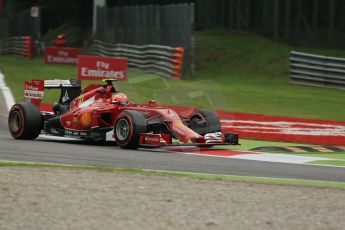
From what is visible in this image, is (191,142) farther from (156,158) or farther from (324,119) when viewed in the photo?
(324,119)

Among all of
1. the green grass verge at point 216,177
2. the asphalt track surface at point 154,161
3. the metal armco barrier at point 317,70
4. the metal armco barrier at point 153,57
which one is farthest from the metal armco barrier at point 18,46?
the green grass verge at point 216,177

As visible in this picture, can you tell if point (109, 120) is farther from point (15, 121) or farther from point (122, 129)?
point (15, 121)

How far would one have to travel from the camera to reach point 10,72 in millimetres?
33406

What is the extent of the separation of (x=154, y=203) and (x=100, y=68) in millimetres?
14070

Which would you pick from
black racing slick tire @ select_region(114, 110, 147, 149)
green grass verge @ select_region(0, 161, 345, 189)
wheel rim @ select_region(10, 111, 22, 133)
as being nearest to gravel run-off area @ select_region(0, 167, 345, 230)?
green grass verge @ select_region(0, 161, 345, 189)

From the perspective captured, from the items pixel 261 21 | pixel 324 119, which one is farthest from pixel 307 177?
pixel 261 21

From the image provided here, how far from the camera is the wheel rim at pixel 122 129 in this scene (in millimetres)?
12625

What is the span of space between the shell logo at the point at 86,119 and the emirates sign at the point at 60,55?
3118cm

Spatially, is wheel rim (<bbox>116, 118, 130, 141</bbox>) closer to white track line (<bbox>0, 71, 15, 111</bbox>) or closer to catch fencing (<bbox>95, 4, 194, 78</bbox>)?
white track line (<bbox>0, 71, 15, 111</bbox>)

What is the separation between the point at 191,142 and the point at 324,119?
7134mm

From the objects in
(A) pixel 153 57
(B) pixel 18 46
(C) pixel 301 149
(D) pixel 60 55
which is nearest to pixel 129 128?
(C) pixel 301 149

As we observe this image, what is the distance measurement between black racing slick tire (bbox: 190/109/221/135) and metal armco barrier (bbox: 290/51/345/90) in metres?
14.4

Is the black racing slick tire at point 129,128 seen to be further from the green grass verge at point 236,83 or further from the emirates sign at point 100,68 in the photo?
the emirates sign at point 100,68

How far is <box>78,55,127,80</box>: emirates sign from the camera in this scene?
2128 cm
